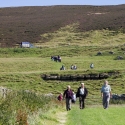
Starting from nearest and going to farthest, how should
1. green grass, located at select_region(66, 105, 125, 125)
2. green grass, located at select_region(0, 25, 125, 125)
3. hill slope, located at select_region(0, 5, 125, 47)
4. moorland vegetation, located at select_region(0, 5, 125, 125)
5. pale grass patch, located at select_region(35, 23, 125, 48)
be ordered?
green grass, located at select_region(66, 105, 125, 125) < moorland vegetation, located at select_region(0, 5, 125, 125) < green grass, located at select_region(0, 25, 125, 125) < pale grass patch, located at select_region(35, 23, 125, 48) < hill slope, located at select_region(0, 5, 125, 47)

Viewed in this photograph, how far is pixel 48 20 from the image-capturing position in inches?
4535

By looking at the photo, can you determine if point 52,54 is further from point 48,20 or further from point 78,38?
point 48,20

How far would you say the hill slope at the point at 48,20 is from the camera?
→ 10139 centimetres

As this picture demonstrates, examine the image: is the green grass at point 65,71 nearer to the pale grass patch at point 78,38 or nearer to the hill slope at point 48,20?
the pale grass patch at point 78,38

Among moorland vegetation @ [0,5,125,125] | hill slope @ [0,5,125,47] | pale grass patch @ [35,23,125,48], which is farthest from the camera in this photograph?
hill slope @ [0,5,125,47]

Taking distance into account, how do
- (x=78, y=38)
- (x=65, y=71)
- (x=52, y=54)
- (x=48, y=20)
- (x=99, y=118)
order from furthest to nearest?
(x=48, y=20) < (x=78, y=38) < (x=52, y=54) < (x=65, y=71) < (x=99, y=118)

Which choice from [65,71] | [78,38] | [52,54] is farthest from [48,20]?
[65,71]

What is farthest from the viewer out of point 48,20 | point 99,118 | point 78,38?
point 48,20

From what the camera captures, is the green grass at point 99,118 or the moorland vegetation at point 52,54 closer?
the green grass at point 99,118

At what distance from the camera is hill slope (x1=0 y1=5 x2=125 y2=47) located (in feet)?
333

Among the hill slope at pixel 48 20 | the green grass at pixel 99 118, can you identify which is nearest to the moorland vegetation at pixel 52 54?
the hill slope at pixel 48 20

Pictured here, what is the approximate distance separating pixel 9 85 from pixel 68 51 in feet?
103

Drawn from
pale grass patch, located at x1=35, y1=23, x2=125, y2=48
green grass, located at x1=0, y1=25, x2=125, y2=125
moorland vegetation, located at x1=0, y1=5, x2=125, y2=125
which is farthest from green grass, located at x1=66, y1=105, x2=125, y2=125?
pale grass patch, located at x1=35, y1=23, x2=125, y2=48

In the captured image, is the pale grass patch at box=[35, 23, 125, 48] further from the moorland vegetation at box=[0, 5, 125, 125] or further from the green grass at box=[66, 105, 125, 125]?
the green grass at box=[66, 105, 125, 125]
